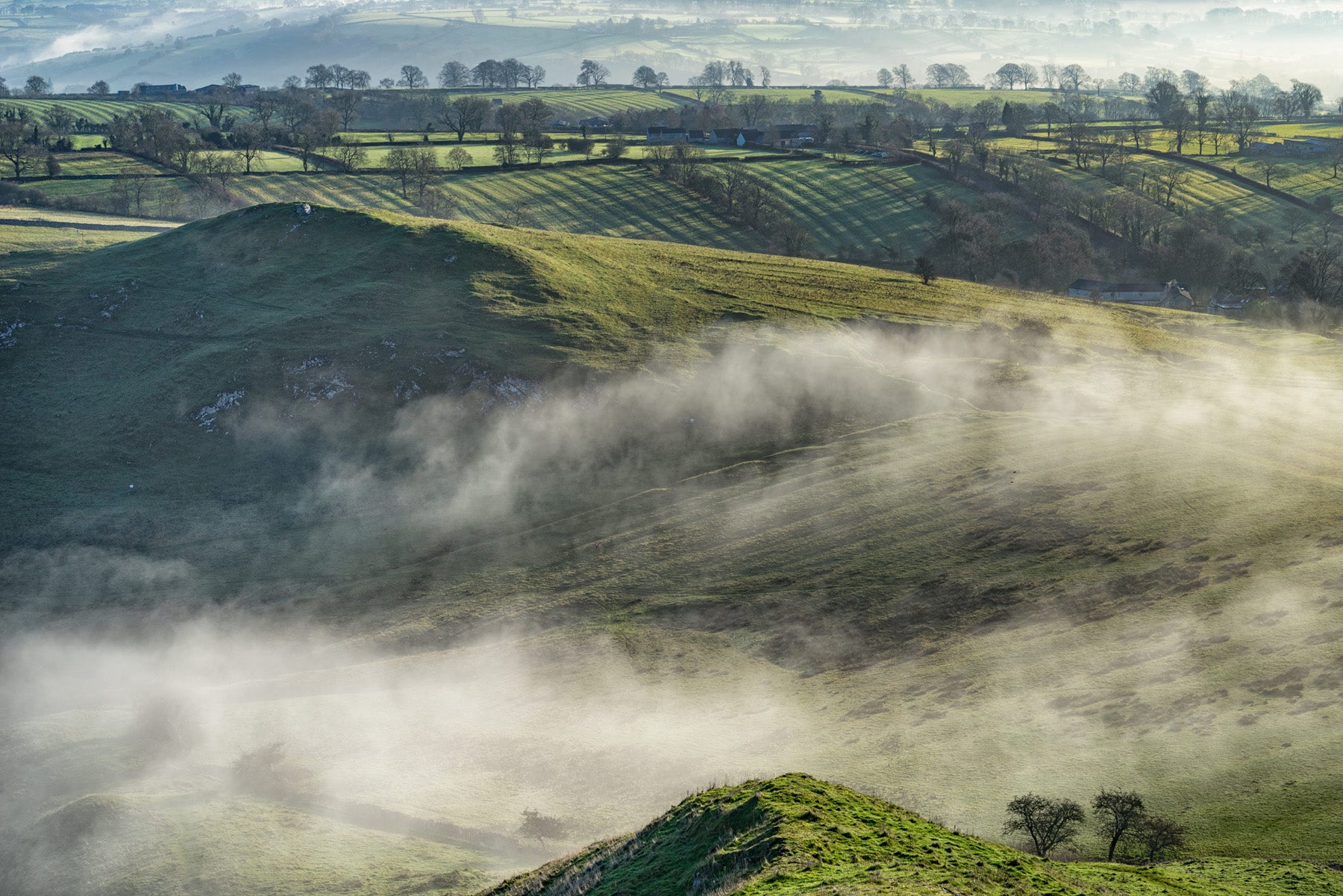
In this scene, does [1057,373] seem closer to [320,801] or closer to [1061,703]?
[1061,703]

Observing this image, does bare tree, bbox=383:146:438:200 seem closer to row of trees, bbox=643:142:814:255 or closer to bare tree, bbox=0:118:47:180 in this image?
row of trees, bbox=643:142:814:255

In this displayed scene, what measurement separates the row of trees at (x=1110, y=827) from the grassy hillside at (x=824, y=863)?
1787mm

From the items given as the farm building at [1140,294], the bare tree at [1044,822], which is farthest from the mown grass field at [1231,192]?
the bare tree at [1044,822]

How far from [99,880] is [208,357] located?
54323 mm

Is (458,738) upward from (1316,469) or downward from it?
downward

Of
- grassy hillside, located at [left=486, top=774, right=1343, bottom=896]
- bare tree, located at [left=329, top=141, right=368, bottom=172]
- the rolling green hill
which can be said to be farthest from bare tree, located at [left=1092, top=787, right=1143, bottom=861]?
bare tree, located at [left=329, top=141, right=368, bottom=172]

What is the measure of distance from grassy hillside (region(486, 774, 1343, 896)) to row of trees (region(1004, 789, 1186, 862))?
70.4 inches

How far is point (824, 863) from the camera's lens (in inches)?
1059

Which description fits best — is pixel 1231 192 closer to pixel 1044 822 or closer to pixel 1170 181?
pixel 1170 181

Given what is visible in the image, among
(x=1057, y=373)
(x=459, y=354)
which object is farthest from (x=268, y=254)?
(x=1057, y=373)

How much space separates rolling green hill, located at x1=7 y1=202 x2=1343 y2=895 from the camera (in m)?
44.5

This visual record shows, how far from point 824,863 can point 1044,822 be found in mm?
15998

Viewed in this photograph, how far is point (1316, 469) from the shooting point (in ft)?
223

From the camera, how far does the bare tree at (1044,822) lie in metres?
38.1
